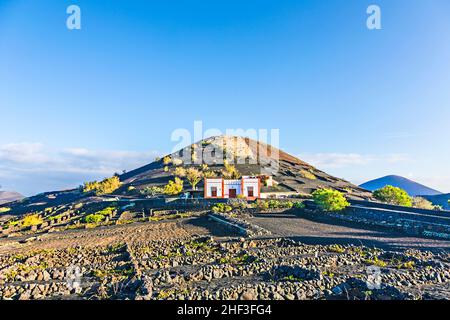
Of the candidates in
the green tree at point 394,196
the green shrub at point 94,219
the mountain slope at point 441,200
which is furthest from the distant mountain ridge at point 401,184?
the green shrub at point 94,219

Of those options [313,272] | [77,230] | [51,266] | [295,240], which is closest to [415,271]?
[313,272]

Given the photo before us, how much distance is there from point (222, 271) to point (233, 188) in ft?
110

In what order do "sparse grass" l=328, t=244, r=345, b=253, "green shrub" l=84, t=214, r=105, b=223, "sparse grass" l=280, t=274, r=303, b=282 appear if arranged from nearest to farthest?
"sparse grass" l=280, t=274, r=303, b=282, "sparse grass" l=328, t=244, r=345, b=253, "green shrub" l=84, t=214, r=105, b=223

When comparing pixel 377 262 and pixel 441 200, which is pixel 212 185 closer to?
pixel 377 262

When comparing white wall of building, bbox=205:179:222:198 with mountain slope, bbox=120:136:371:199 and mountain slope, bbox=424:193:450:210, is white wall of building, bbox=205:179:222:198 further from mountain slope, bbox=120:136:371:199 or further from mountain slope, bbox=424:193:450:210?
mountain slope, bbox=424:193:450:210

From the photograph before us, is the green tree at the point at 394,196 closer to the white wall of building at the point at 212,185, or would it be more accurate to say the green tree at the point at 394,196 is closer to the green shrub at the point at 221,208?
the green shrub at the point at 221,208

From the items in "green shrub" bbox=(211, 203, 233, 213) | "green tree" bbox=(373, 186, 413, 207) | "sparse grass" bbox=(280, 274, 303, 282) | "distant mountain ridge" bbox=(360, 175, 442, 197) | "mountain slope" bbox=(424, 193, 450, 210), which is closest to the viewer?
"sparse grass" bbox=(280, 274, 303, 282)

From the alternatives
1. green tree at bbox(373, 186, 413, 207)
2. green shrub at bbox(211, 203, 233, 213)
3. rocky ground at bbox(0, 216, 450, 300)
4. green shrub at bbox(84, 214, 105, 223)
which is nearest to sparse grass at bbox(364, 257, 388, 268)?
rocky ground at bbox(0, 216, 450, 300)

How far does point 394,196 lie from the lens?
38625mm

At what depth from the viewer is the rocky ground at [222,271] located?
890 cm

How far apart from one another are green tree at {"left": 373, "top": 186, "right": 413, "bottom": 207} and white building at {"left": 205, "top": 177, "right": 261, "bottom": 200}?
18.6 m

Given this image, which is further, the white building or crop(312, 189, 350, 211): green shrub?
the white building

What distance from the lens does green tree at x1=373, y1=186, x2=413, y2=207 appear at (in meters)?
36.8
